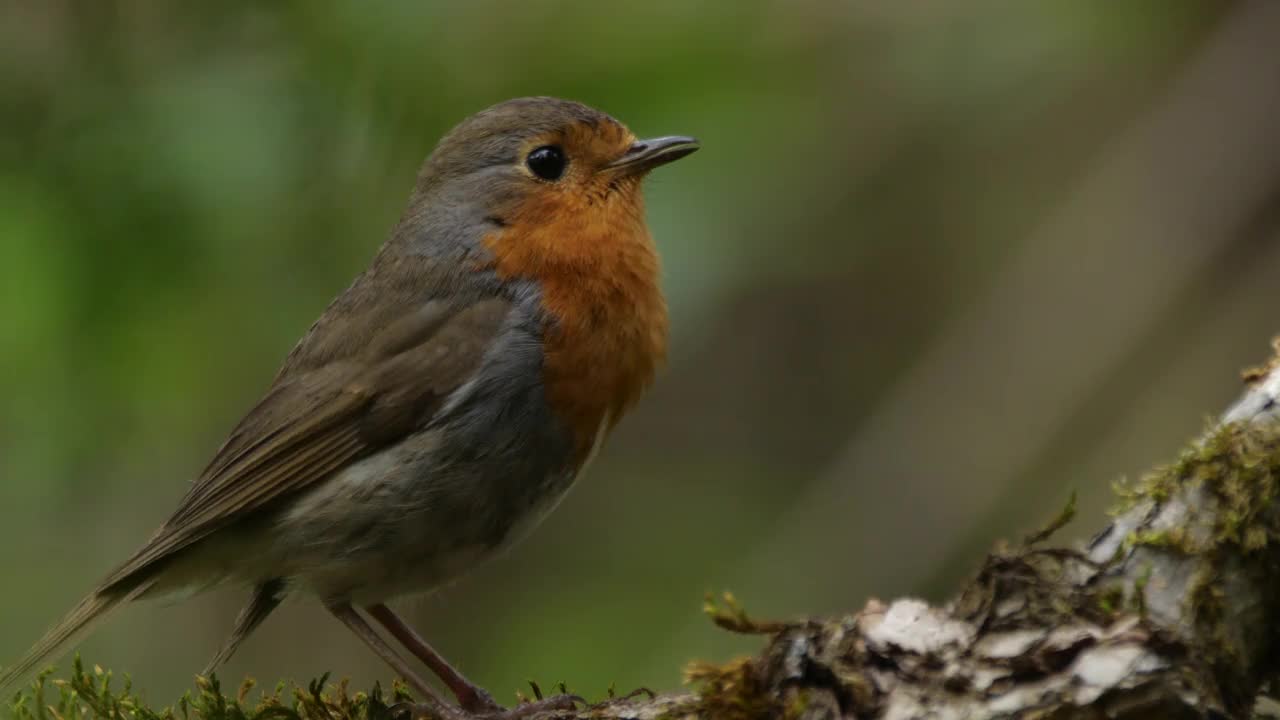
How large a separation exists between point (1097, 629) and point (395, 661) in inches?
83.8

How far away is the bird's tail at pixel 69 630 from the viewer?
3670mm

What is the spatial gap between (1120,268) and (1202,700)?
3879mm

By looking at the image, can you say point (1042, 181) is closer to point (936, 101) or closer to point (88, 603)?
point (936, 101)

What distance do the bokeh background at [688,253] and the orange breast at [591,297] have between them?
0.77 feet

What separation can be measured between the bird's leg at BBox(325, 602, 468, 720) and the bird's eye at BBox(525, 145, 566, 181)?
4.69 ft

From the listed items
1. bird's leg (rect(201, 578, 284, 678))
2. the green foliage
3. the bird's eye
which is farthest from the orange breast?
the green foliage

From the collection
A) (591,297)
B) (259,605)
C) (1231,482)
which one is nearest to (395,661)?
(259,605)

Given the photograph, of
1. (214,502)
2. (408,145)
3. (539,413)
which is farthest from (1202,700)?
(408,145)

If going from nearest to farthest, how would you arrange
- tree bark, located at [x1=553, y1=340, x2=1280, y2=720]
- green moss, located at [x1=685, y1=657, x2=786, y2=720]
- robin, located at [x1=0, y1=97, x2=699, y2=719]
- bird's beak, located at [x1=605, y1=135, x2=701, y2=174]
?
tree bark, located at [x1=553, y1=340, x2=1280, y2=720] < green moss, located at [x1=685, y1=657, x2=786, y2=720] < robin, located at [x1=0, y1=97, x2=699, y2=719] < bird's beak, located at [x1=605, y1=135, x2=701, y2=174]

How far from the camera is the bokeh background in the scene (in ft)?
13.6

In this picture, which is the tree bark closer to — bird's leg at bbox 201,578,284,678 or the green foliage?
the green foliage

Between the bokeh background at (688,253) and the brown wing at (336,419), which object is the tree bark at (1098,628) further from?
the bokeh background at (688,253)

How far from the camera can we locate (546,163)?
4.56m

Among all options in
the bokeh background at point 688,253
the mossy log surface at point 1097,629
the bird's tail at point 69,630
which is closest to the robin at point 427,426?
the bird's tail at point 69,630
